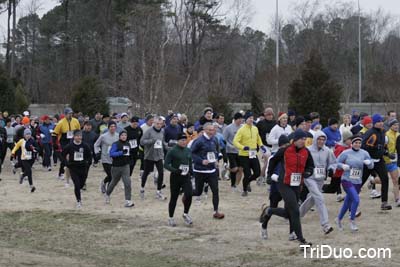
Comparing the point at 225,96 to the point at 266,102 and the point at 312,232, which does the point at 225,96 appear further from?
the point at 312,232

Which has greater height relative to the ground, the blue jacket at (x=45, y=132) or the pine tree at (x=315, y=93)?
the pine tree at (x=315, y=93)

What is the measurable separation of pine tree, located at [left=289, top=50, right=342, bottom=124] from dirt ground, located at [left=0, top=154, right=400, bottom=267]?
51.6ft

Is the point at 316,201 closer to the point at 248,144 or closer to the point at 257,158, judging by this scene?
the point at 248,144

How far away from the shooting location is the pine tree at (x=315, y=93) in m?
32.3

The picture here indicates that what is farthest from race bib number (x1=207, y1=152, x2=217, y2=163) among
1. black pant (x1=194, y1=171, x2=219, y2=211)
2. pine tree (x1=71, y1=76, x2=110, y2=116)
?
pine tree (x1=71, y1=76, x2=110, y2=116)

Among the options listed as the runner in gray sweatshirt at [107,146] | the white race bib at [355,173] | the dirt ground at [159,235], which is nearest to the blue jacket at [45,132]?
the dirt ground at [159,235]

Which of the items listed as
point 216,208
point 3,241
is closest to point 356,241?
point 216,208

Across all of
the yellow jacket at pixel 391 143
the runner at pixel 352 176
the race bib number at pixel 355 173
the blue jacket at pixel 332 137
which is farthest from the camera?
the blue jacket at pixel 332 137

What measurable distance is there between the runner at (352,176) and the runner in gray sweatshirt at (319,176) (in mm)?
273

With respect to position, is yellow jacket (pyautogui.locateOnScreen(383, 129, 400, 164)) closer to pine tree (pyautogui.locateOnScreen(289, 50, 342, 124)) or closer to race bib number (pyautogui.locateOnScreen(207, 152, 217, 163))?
race bib number (pyautogui.locateOnScreen(207, 152, 217, 163))

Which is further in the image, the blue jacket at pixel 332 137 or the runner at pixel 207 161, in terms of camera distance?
the blue jacket at pixel 332 137

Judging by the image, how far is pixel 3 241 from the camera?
1222 cm

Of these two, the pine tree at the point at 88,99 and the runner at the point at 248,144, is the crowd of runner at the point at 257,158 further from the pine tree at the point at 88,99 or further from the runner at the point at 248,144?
the pine tree at the point at 88,99

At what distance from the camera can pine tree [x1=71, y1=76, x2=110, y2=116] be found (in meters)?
37.9
